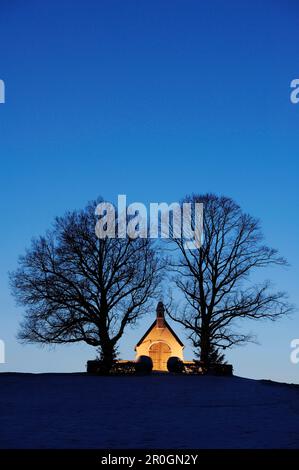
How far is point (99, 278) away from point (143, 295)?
3.27 meters

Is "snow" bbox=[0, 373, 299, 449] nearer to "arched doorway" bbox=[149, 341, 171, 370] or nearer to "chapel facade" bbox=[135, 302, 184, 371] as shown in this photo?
"arched doorway" bbox=[149, 341, 171, 370]

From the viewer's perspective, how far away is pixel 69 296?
4062cm

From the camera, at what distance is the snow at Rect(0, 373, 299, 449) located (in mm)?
14641

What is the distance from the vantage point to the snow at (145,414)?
1464 cm

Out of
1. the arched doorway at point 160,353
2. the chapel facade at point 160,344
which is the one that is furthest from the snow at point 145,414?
the chapel facade at point 160,344

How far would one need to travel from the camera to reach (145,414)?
65.3 ft

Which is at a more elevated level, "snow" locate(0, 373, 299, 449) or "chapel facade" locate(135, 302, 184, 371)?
"chapel facade" locate(135, 302, 184, 371)

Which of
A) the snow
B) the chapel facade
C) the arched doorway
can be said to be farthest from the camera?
the chapel facade

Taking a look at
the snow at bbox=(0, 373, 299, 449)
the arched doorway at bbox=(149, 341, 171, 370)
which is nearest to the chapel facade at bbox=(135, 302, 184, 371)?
the arched doorway at bbox=(149, 341, 171, 370)

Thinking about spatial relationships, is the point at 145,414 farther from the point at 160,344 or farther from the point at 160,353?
→ the point at 160,344

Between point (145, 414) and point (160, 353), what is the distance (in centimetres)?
3739

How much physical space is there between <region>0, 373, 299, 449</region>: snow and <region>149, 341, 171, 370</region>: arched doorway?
23.8 meters

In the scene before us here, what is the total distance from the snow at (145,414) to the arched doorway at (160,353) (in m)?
23.8

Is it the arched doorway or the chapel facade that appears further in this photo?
the chapel facade
